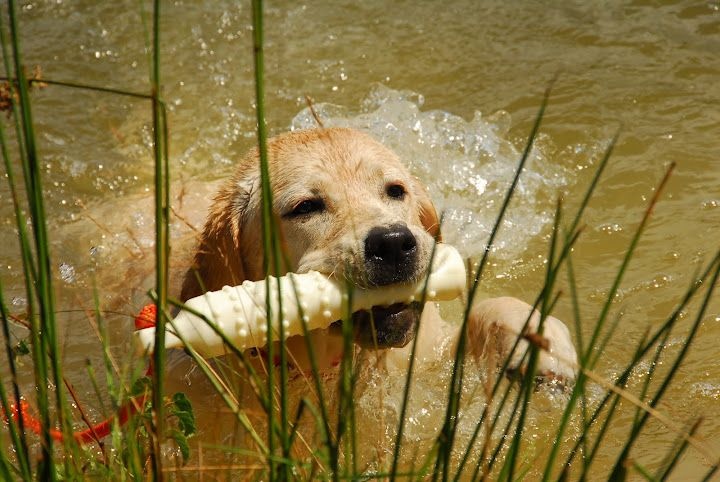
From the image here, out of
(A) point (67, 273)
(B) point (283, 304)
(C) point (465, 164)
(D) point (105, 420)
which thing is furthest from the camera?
(C) point (465, 164)

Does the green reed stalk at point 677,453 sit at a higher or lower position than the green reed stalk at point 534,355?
lower

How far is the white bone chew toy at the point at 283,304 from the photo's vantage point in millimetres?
2650

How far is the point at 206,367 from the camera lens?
2025 mm

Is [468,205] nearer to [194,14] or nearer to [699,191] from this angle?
[699,191]

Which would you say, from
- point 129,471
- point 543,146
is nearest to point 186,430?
point 129,471

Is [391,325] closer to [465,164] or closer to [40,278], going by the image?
[40,278]

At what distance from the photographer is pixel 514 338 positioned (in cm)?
360

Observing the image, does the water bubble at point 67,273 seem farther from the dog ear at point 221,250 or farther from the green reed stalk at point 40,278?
the green reed stalk at point 40,278

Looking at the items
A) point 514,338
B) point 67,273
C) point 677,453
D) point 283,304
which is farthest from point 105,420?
point 67,273

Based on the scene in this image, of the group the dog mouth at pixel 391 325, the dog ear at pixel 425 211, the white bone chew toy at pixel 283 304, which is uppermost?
the dog ear at pixel 425 211

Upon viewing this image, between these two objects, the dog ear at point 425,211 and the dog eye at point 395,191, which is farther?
the dog ear at point 425,211

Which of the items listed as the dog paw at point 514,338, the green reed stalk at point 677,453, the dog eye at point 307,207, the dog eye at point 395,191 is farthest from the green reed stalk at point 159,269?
the dog eye at point 395,191

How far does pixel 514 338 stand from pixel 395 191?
0.82 metres

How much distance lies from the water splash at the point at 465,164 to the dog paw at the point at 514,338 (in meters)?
1.25
